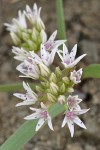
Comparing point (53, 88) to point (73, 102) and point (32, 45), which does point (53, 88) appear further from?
point (32, 45)

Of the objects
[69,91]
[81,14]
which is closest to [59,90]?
[69,91]

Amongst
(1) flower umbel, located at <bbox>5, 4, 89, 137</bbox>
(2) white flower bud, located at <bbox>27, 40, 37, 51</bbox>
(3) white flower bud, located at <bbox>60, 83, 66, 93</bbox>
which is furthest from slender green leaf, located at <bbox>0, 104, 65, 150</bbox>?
(2) white flower bud, located at <bbox>27, 40, 37, 51</bbox>

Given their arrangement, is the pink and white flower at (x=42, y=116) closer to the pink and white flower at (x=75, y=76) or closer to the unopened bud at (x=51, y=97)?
the unopened bud at (x=51, y=97)

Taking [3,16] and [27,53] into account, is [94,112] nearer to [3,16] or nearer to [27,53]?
[27,53]

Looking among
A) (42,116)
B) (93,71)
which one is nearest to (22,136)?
(42,116)

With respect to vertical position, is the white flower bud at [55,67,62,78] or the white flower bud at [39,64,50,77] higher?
the white flower bud at [39,64,50,77]

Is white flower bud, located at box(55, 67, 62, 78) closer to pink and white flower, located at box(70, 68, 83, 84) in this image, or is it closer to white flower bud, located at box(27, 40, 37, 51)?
pink and white flower, located at box(70, 68, 83, 84)

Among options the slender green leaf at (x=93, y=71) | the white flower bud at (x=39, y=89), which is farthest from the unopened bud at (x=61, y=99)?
the slender green leaf at (x=93, y=71)

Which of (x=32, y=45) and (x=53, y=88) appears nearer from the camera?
(x=53, y=88)
